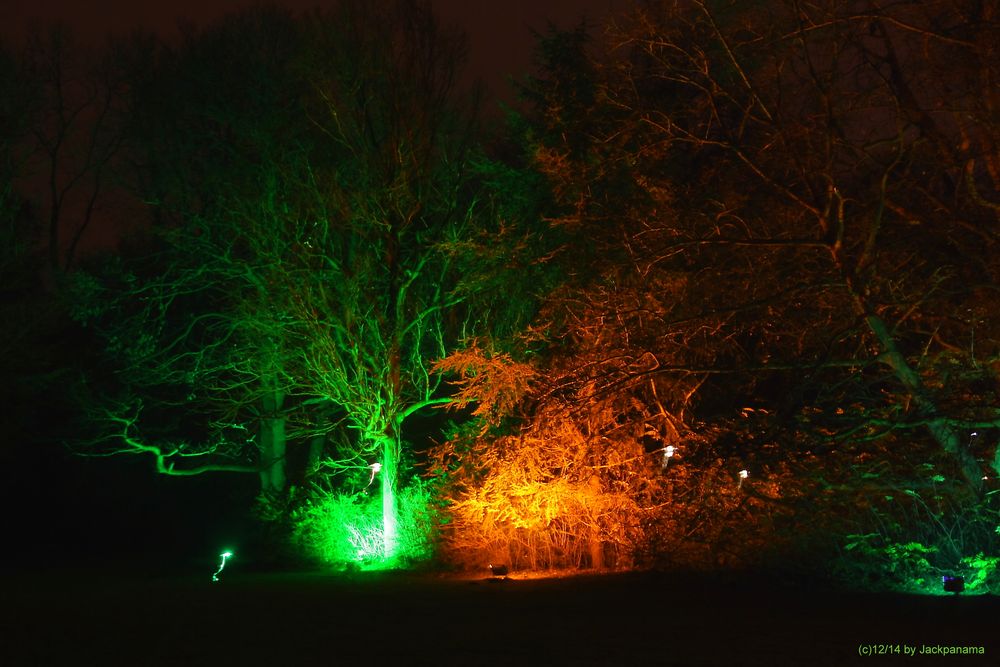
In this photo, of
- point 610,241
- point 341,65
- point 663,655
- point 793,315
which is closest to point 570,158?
point 610,241

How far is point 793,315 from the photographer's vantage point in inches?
564

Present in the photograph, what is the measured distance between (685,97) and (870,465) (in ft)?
20.2

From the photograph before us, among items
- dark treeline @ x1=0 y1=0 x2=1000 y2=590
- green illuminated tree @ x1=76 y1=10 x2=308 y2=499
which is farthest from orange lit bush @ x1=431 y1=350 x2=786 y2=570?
green illuminated tree @ x1=76 y1=10 x2=308 y2=499

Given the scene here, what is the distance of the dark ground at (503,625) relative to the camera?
26.3ft

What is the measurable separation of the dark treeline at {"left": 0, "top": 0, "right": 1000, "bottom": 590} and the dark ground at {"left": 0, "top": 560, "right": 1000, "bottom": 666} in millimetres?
1835

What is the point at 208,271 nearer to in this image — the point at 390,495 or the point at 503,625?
the point at 390,495

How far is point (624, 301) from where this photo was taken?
1495 centimetres

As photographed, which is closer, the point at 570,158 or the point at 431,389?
the point at 570,158

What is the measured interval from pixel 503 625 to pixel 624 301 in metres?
6.41

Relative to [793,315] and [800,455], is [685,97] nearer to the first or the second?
[793,315]

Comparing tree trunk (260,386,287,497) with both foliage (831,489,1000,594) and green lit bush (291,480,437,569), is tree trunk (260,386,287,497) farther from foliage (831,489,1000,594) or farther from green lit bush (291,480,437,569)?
foliage (831,489,1000,594)

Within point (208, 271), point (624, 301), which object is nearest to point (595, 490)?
point (624, 301)

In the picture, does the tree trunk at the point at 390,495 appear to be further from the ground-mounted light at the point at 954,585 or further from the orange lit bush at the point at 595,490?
the ground-mounted light at the point at 954,585

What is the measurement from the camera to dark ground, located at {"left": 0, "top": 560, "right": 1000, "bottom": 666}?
8.02 metres
